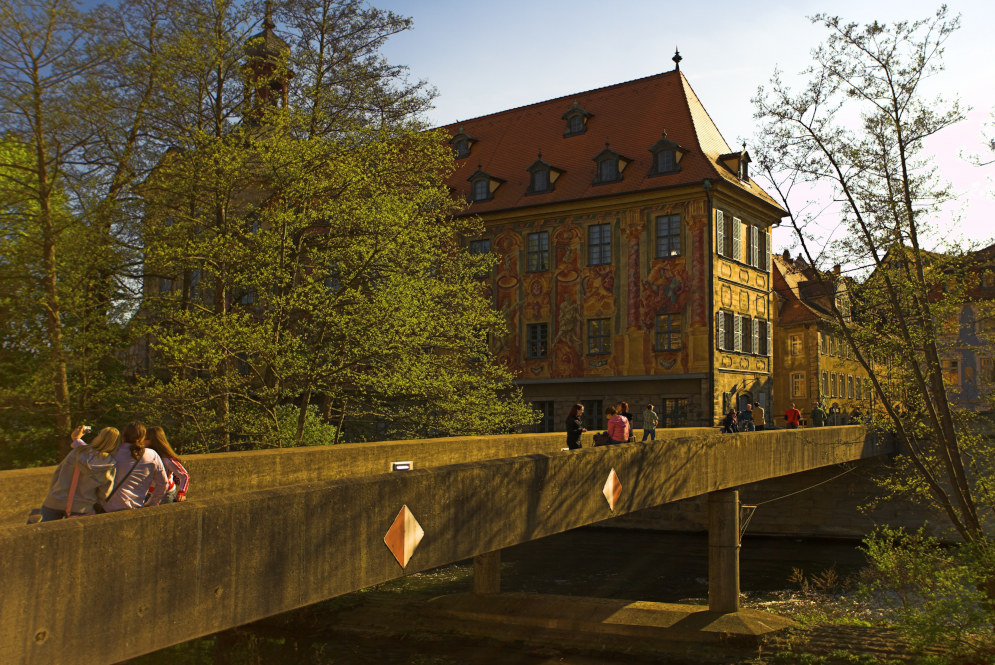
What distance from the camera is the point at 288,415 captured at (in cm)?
1820

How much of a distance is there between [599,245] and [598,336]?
126 inches

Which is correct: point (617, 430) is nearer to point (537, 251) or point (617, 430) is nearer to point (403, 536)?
point (403, 536)

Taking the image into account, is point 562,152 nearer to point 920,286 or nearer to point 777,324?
point 777,324

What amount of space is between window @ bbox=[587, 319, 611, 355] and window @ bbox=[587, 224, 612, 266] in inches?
81.2

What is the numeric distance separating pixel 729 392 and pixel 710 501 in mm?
13684

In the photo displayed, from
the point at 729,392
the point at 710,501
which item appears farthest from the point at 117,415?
the point at 729,392

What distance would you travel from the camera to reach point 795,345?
45.2 meters

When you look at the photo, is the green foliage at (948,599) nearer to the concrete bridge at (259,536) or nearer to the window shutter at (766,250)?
the concrete bridge at (259,536)

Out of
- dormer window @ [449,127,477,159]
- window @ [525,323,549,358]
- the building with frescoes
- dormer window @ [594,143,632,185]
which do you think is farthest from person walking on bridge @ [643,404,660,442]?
dormer window @ [449,127,477,159]

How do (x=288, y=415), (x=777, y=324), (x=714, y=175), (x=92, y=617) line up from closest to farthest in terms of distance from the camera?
(x=92, y=617), (x=288, y=415), (x=714, y=175), (x=777, y=324)

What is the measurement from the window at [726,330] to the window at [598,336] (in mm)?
3697

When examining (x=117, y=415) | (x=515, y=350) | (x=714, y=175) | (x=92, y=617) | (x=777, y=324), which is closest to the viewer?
(x=92, y=617)

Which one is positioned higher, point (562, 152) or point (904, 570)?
point (562, 152)

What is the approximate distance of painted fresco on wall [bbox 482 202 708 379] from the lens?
29.2 meters
